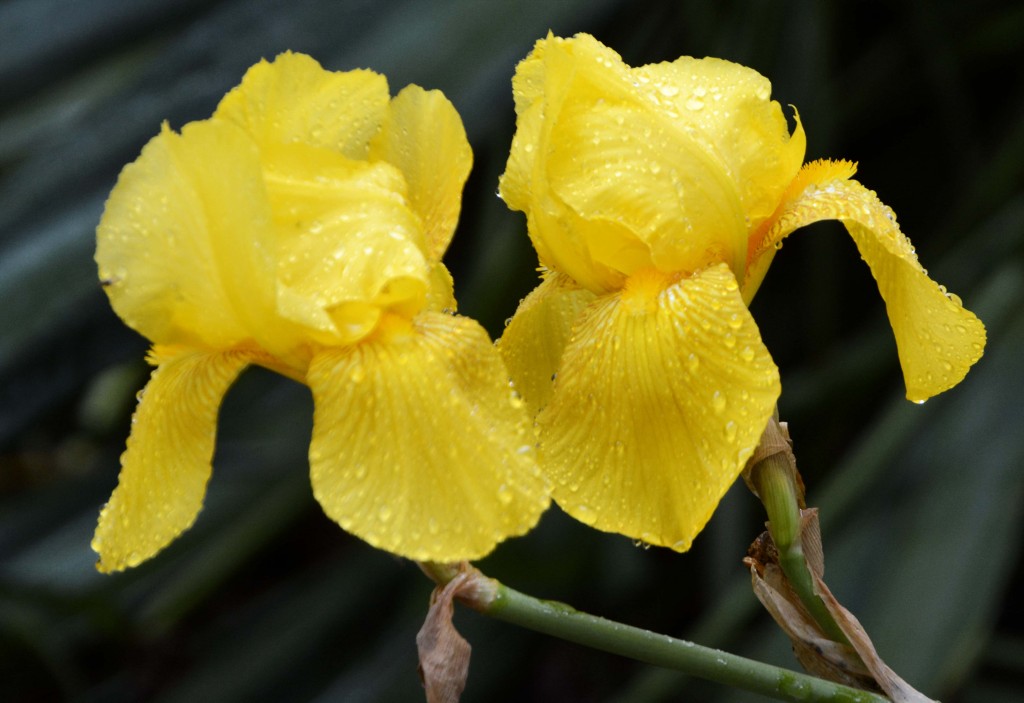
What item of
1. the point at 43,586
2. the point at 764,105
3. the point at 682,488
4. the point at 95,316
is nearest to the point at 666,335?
the point at 682,488

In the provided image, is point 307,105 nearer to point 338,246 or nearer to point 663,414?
point 338,246

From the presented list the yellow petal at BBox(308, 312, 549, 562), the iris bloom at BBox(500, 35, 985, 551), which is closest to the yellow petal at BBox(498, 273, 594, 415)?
the iris bloom at BBox(500, 35, 985, 551)

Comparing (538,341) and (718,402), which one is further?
(538,341)

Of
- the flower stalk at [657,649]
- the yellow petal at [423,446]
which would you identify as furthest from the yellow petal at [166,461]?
the flower stalk at [657,649]

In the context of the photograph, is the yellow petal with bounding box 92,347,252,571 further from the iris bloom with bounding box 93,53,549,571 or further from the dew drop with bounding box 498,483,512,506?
the dew drop with bounding box 498,483,512,506

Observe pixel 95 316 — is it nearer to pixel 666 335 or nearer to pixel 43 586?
pixel 43 586

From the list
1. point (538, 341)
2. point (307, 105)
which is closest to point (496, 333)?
point (538, 341)
